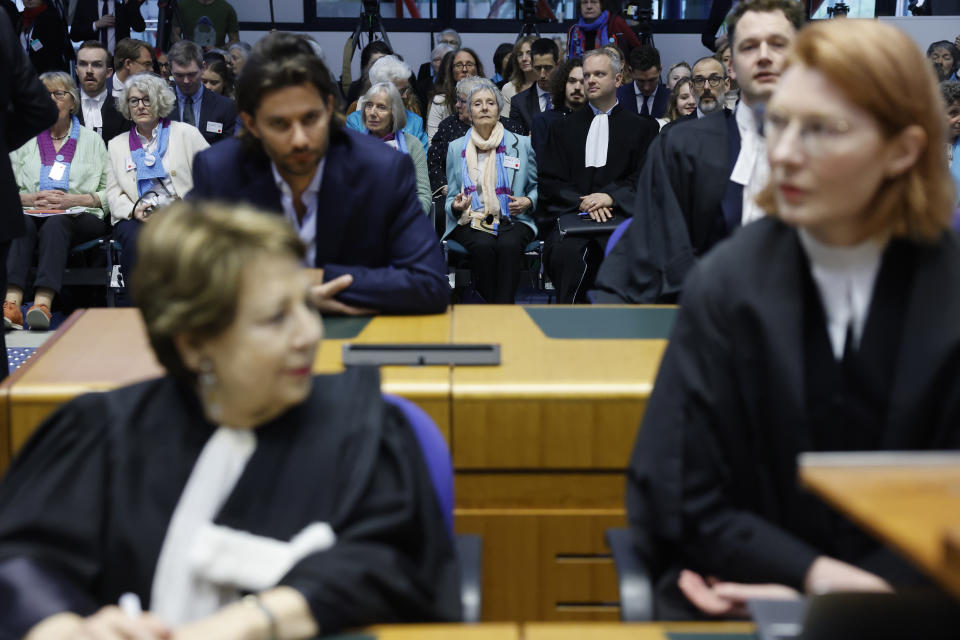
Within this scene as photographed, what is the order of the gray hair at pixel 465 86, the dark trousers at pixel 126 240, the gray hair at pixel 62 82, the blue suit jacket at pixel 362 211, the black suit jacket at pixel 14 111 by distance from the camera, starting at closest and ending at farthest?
the blue suit jacket at pixel 362 211 → the black suit jacket at pixel 14 111 → the dark trousers at pixel 126 240 → the gray hair at pixel 62 82 → the gray hair at pixel 465 86

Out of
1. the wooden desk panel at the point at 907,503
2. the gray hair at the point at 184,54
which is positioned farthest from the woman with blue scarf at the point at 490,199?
the wooden desk panel at the point at 907,503

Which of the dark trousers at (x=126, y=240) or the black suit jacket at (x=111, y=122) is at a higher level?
the black suit jacket at (x=111, y=122)

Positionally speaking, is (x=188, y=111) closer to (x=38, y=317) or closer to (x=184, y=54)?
(x=184, y=54)

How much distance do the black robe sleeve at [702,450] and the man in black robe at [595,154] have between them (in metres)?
4.19

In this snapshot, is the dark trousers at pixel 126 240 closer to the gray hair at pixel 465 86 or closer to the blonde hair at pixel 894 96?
the gray hair at pixel 465 86

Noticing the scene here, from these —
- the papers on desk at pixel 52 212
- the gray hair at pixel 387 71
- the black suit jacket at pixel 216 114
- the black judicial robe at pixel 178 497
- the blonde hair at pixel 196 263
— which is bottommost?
the papers on desk at pixel 52 212

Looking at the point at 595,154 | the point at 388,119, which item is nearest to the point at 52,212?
the point at 388,119

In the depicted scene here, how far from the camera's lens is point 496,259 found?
5691 mm

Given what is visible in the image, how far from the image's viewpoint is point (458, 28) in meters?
10.7

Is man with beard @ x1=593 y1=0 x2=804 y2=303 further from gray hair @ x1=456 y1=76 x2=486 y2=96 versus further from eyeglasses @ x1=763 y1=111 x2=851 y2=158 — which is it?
gray hair @ x1=456 y1=76 x2=486 y2=96

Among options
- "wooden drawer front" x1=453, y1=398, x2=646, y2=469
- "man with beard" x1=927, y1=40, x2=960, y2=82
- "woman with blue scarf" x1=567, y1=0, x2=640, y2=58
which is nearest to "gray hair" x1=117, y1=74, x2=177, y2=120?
"woman with blue scarf" x1=567, y1=0, x2=640, y2=58

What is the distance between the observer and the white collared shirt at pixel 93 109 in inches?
269

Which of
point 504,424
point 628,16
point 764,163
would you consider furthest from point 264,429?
point 628,16

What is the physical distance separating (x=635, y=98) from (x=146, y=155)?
344 centimetres
